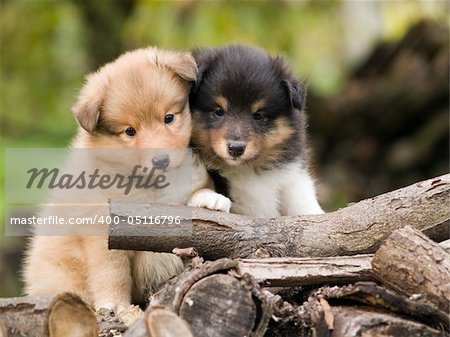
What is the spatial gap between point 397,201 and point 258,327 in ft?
3.61

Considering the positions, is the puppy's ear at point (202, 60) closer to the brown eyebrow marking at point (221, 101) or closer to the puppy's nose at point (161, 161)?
the brown eyebrow marking at point (221, 101)

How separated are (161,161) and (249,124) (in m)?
0.55

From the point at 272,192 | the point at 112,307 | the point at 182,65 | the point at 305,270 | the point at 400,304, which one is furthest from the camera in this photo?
the point at 272,192

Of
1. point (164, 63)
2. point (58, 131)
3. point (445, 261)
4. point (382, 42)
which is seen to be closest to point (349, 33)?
point (382, 42)

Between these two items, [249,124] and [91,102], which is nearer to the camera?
[91,102]

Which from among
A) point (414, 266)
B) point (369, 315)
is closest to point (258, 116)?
point (414, 266)

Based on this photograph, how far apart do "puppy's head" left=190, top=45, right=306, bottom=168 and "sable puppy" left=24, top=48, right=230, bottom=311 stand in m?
0.10

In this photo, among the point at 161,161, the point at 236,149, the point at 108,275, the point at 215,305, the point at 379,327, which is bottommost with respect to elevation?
the point at 379,327

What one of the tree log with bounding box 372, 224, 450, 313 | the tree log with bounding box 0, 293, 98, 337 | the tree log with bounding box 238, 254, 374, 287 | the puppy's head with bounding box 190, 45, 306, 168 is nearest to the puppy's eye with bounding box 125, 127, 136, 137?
the puppy's head with bounding box 190, 45, 306, 168

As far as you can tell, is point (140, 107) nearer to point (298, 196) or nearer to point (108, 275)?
point (108, 275)

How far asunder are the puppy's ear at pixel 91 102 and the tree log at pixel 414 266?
155 cm

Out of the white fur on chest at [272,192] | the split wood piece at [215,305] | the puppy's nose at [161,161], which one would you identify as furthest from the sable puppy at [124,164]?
the split wood piece at [215,305]

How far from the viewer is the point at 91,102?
4.19 meters

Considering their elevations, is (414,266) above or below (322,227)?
below
